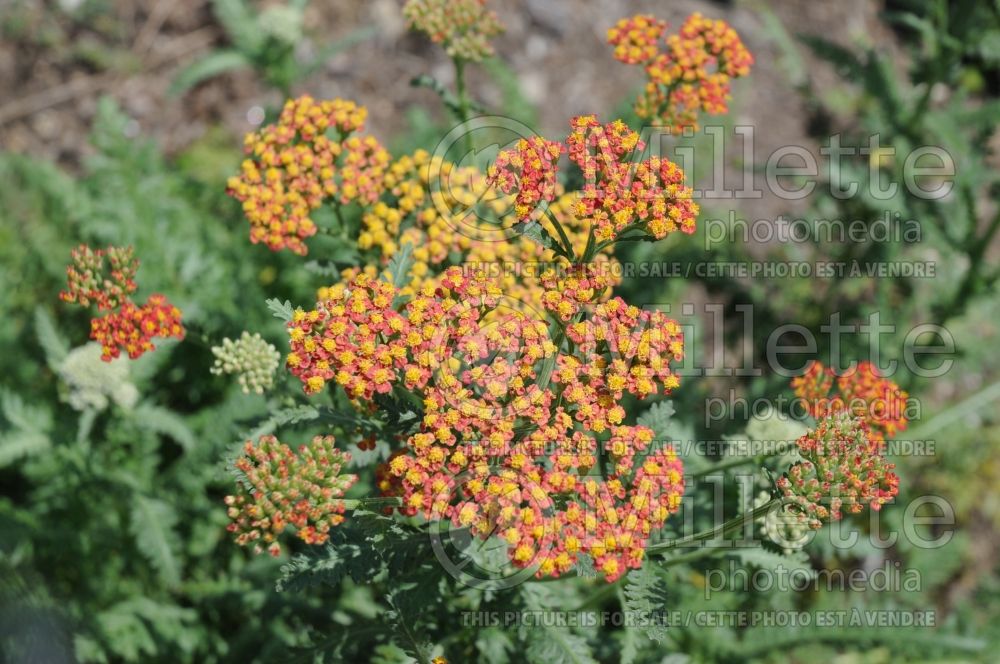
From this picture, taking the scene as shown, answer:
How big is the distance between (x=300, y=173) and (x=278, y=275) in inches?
96.3

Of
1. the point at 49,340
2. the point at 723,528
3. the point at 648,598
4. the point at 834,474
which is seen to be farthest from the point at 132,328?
the point at 834,474

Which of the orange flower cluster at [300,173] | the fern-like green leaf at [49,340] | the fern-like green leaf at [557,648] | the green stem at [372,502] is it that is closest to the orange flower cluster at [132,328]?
the orange flower cluster at [300,173]

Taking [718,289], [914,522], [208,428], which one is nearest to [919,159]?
[718,289]

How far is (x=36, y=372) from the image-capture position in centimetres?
604

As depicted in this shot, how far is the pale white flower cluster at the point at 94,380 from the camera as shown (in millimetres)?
4738

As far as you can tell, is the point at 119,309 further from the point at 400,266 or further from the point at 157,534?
the point at 157,534

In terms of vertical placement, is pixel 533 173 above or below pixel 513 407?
above

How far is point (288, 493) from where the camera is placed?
3.08 meters

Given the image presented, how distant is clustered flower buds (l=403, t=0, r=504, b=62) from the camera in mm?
4324

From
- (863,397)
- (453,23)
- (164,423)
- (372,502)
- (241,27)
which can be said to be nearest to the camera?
(372,502)

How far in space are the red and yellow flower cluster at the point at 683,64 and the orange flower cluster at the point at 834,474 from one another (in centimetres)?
164

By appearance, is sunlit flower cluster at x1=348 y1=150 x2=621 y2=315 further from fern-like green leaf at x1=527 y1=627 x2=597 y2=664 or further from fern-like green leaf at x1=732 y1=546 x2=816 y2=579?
fern-like green leaf at x1=732 y1=546 x2=816 y2=579

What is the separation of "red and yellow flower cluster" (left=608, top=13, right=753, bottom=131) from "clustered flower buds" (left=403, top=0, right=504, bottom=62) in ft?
2.24

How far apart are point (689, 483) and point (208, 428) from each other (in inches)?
114
